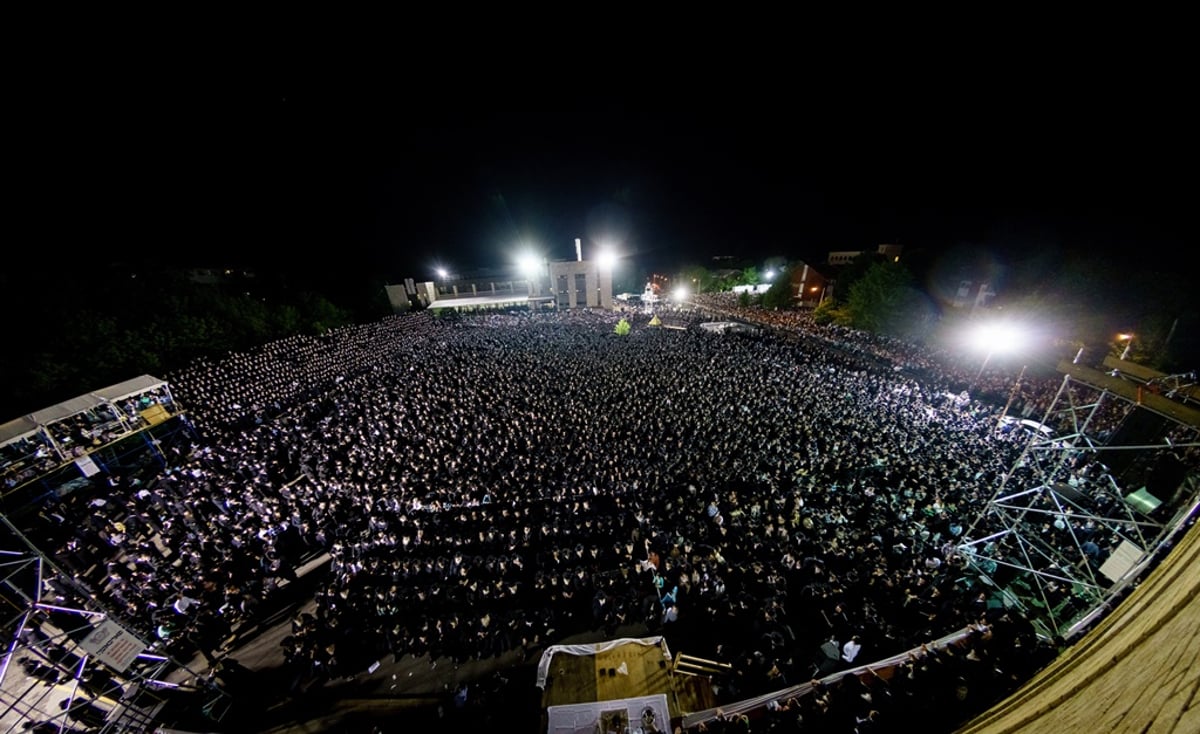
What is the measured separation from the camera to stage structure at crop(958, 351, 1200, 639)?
23.6 ft

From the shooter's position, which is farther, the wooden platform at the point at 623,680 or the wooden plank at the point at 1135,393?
the wooden platform at the point at 623,680

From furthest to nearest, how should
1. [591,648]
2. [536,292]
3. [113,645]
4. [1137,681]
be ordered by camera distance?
[536,292] < [591,648] < [113,645] < [1137,681]

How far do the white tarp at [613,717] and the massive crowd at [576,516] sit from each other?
1.67 meters

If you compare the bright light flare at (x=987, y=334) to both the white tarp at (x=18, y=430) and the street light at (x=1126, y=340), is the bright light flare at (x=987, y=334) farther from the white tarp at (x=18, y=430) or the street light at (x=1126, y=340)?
the white tarp at (x=18, y=430)

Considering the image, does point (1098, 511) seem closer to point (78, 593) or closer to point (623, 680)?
point (623, 680)

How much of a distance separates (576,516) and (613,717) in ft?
16.8

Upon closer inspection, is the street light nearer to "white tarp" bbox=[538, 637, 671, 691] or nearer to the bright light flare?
the bright light flare

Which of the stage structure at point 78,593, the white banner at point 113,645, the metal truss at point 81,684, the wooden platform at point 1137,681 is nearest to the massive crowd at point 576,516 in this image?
the stage structure at point 78,593

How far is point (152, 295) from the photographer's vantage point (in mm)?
26828

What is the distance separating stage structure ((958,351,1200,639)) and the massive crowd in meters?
Answer: 0.62

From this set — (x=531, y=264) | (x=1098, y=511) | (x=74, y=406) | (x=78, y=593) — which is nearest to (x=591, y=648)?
(x=78, y=593)

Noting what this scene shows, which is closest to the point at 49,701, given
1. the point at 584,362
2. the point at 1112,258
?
the point at 584,362

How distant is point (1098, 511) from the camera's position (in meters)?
10.7

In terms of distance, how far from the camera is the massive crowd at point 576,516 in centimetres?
880
